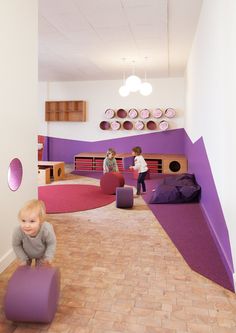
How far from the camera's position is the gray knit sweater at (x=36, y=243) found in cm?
198

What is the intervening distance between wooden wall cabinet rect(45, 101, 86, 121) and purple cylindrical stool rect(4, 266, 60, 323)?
7447 millimetres

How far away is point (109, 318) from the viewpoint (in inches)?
74.9

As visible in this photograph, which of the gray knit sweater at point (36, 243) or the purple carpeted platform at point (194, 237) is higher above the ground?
the gray knit sweater at point (36, 243)

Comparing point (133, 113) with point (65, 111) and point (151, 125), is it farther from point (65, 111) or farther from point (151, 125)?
point (65, 111)

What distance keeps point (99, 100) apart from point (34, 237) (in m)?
7.33

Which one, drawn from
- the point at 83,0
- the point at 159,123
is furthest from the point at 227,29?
the point at 159,123

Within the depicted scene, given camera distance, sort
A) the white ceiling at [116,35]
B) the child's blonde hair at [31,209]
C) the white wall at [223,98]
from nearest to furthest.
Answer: the child's blonde hair at [31,209]
the white wall at [223,98]
the white ceiling at [116,35]

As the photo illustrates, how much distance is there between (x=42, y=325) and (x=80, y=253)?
3.52 feet

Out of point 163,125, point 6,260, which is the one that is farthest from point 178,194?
point 163,125

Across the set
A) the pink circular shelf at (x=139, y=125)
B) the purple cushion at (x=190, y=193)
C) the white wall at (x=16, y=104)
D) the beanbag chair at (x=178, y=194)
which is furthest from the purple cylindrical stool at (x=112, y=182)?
the pink circular shelf at (x=139, y=125)

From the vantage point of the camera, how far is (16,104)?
2.65m

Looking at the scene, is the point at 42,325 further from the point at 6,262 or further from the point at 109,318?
the point at 6,262

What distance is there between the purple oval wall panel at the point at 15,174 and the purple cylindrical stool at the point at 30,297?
995 mm

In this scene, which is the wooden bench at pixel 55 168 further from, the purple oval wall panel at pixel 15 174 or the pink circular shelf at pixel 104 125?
the purple oval wall panel at pixel 15 174
